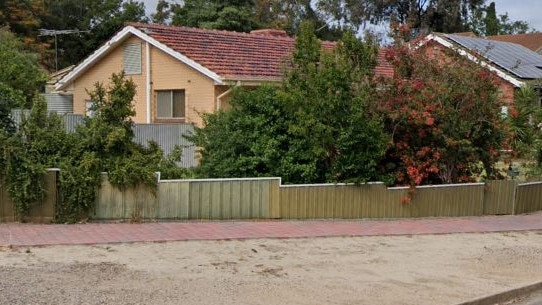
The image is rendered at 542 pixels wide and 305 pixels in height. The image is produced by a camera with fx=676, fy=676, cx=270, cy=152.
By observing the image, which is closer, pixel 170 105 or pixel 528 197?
pixel 528 197

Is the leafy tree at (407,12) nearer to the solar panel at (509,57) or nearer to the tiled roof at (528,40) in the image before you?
the tiled roof at (528,40)

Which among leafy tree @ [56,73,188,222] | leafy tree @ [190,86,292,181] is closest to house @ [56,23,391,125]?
leafy tree @ [190,86,292,181]

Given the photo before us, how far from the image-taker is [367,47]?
13.2 metres

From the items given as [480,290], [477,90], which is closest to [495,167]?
[477,90]

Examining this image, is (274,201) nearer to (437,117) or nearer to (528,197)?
(437,117)

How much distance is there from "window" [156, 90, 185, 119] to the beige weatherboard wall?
11 centimetres

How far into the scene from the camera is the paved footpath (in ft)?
31.1

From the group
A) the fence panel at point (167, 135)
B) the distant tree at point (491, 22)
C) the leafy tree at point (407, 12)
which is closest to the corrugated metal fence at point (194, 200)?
the fence panel at point (167, 135)

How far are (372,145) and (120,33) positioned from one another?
1168 cm

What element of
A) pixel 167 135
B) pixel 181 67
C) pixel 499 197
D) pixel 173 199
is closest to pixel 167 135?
pixel 167 135

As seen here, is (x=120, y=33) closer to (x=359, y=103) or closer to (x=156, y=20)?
(x=359, y=103)

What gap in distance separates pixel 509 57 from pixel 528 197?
1825 centimetres

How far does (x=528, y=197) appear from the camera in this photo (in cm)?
1441

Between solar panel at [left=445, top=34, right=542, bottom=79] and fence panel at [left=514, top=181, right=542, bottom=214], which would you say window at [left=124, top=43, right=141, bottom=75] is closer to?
fence panel at [left=514, top=181, right=542, bottom=214]
